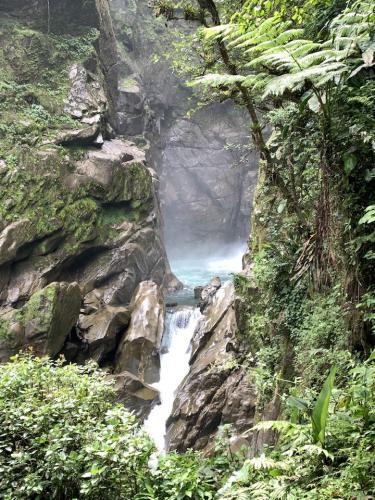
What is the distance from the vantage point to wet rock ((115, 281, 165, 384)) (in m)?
13.5

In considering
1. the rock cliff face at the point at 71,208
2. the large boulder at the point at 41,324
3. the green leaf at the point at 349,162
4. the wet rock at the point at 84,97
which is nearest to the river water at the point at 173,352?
the rock cliff face at the point at 71,208

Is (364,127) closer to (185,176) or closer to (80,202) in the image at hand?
(80,202)

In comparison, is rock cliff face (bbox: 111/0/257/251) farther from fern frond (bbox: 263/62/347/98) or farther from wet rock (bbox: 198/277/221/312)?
fern frond (bbox: 263/62/347/98)

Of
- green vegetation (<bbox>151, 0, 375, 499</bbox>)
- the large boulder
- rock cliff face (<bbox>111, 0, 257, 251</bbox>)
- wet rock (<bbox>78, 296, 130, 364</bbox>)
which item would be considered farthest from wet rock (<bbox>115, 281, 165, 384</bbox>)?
rock cliff face (<bbox>111, 0, 257, 251</bbox>)

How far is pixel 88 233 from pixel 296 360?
12.3 metres

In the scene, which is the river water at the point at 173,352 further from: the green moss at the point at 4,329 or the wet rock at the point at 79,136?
the wet rock at the point at 79,136

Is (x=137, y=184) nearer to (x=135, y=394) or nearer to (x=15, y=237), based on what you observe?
(x=15, y=237)

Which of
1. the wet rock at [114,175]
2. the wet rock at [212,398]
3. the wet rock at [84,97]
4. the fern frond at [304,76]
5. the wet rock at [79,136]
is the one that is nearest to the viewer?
the fern frond at [304,76]

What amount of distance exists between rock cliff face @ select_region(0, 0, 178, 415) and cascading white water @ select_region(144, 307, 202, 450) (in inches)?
19.1

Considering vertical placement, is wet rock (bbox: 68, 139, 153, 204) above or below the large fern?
above

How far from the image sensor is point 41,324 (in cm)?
1170

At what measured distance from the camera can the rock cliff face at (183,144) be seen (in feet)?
95.1

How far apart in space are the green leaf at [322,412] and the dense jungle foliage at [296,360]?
0.01 m

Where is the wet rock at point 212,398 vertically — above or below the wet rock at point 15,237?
below
